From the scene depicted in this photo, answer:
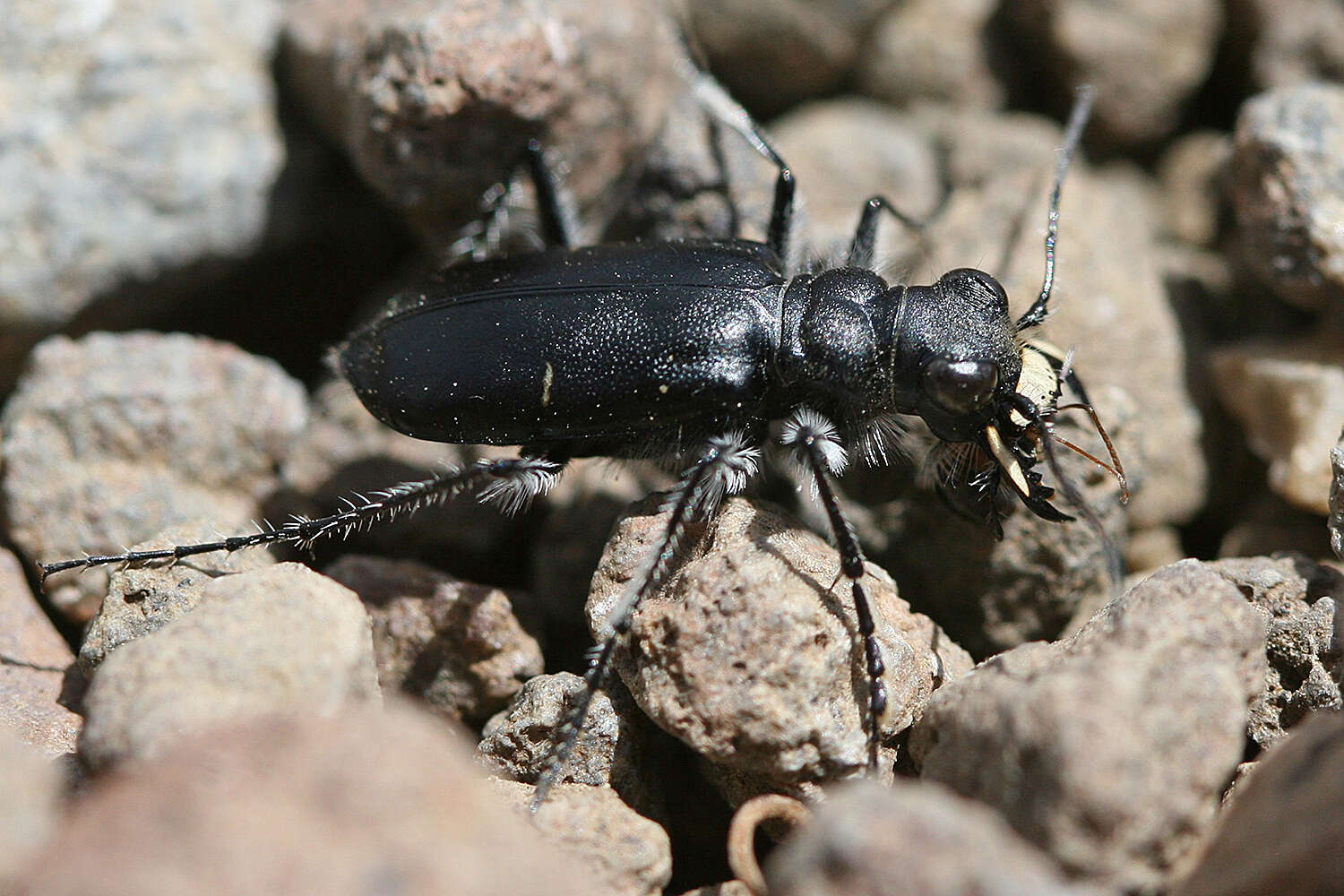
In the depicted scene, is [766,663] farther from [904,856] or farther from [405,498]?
[405,498]

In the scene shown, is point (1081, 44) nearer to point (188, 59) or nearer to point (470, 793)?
point (188, 59)

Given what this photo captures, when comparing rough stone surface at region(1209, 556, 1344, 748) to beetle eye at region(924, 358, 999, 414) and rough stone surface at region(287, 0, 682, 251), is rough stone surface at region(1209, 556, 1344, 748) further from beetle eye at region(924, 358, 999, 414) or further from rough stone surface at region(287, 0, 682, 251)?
rough stone surface at region(287, 0, 682, 251)

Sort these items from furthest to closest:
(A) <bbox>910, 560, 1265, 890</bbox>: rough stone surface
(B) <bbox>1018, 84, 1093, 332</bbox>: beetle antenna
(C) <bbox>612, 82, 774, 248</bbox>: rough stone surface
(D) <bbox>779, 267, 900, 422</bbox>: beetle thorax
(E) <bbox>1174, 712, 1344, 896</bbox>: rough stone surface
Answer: (C) <bbox>612, 82, 774, 248</bbox>: rough stone surface < (B) <bbox>1018, 84, 1093, 332</bbox>: beetle antenna < (D) <bbox>779, 267, 900, 422</bbox>: beetle thorax < (A) <bbox>910, 560, 1265, 890</bbox>: rough stone surface < (E) <bbox>1174, 712, 1344, 896</bbox>: rough stone surface

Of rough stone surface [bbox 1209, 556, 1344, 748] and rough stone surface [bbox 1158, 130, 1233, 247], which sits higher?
rough stone surface [bbox 1158, 130, 1233, 247]

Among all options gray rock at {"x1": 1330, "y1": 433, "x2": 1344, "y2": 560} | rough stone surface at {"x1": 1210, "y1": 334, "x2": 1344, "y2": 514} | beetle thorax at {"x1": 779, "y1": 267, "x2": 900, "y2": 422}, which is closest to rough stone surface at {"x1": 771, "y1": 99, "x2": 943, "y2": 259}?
beetle thorax at {"x1": 779, "y1": 267, "x2": 900, "y2": 422}

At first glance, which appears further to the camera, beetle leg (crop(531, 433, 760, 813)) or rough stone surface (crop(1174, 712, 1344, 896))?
beetle leg (crop(531, 433, 760, 813))

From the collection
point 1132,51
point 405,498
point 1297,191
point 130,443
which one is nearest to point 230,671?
point 405,498

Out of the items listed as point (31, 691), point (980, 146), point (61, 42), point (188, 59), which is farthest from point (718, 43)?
point (31, 691)
